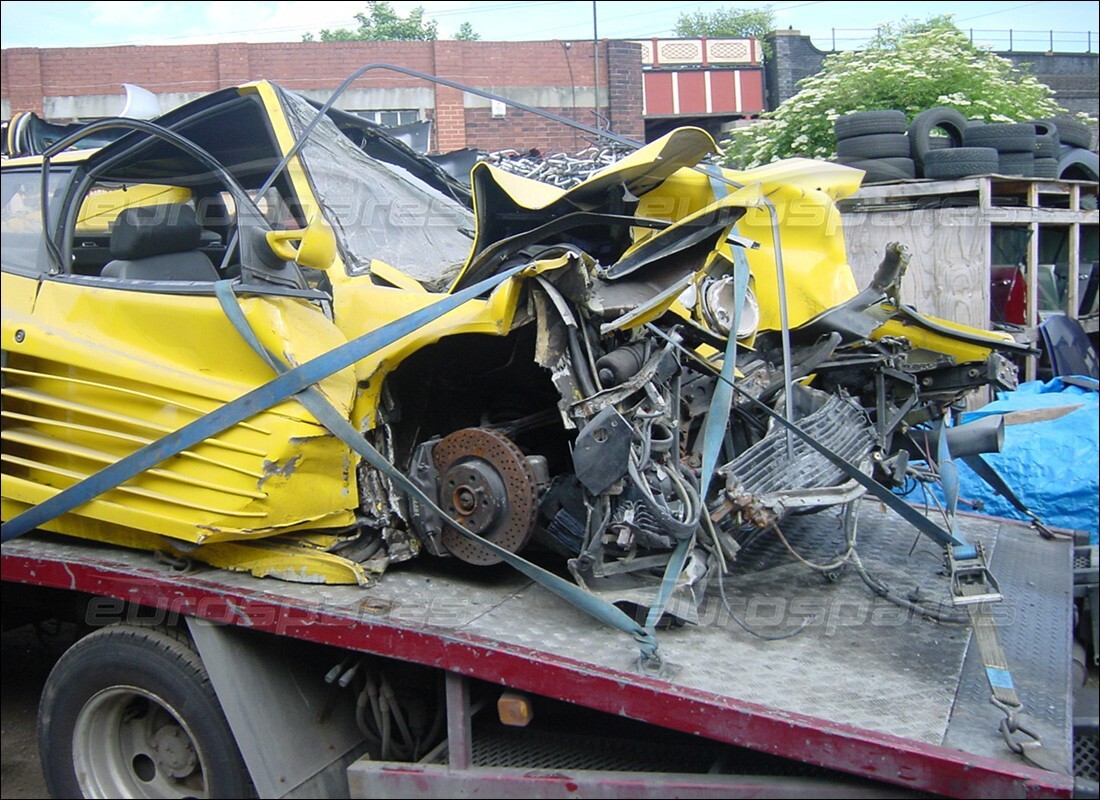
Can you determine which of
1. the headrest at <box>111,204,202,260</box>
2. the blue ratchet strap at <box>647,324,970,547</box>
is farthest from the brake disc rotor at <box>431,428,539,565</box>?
the headrest at <box>111,204,202,260</box>

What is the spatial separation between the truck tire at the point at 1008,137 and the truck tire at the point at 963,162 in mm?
367

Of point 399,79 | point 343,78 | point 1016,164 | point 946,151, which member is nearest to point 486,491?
point 946,151

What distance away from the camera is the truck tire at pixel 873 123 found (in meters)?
7.89

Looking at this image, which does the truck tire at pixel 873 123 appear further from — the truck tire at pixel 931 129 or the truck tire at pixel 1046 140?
the truck tire at pixel 1046 140

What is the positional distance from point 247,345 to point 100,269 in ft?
3.92

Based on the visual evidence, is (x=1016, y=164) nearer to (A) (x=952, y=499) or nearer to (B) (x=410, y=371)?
(A) (x=952, y=499)

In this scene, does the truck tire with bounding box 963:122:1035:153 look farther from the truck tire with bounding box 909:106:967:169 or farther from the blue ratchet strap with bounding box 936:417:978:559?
the blue ratchet strap with bounding box 936:417:978:559

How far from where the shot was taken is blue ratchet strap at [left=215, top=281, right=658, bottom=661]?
284 cm

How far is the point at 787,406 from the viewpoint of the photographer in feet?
11.0

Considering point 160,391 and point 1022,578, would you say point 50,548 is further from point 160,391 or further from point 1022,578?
point 1022,578

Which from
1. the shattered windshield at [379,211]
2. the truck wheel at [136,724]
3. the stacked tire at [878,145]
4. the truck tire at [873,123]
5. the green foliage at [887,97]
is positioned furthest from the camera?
the green foliage at [887,97]

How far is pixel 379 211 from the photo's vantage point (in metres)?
4.05

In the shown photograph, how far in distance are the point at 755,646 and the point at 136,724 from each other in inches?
84.4

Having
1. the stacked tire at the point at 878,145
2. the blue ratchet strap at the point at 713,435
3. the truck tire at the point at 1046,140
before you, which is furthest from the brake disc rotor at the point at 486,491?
the truck tire at the point at 1046,140
